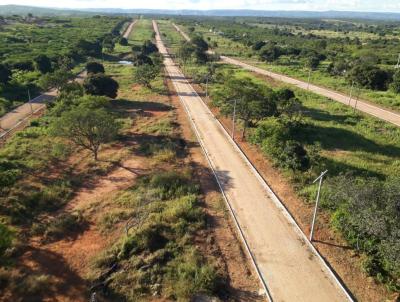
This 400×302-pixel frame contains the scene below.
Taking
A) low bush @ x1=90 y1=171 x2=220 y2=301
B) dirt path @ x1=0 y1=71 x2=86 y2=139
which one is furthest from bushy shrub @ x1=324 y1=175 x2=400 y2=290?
dirt path @ x1=0 y1=71 x2=86 y2=139

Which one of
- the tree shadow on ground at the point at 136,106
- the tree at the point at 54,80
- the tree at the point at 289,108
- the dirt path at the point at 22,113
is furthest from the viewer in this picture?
the tree at the point at 54,80

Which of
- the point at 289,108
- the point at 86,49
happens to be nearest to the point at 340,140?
the point at 289,108

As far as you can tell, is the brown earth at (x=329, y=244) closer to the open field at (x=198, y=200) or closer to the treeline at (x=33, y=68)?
the open field at (x=198, y=200)

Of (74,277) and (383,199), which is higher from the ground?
(383,199)

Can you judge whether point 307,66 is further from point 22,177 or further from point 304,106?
point 22,177

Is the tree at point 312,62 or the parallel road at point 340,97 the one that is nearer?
the parallel road at point 340,97

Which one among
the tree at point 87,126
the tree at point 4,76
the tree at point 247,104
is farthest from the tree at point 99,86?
the tree at point 87,126

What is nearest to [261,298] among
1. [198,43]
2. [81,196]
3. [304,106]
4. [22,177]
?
[81,196]
